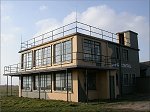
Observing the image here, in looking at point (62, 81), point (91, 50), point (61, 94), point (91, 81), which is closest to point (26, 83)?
point (62, 81)

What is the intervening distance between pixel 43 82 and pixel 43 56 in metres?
3.12

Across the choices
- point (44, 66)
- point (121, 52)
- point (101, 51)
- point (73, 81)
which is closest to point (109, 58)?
point (101, 51)

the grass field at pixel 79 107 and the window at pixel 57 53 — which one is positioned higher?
the window at pixel 57 53

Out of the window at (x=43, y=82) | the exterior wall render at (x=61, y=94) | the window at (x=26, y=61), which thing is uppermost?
the window at (x=26, y=61)

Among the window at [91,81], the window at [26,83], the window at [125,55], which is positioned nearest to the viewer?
the window at [91,81]

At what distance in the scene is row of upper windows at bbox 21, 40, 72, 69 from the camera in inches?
949

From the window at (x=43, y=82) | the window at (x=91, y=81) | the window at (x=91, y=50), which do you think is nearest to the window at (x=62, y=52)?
the window at (x=91, y=50)

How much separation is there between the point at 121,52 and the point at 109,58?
3980mm

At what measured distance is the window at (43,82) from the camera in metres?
26.6

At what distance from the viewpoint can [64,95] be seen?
932 inches

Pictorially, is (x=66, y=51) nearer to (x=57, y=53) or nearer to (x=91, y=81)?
(x=57, y=53)

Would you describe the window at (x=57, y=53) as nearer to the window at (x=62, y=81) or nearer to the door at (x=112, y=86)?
the window at (x=62, y=81)

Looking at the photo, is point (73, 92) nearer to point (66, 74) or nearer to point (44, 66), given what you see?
point (66, 74)

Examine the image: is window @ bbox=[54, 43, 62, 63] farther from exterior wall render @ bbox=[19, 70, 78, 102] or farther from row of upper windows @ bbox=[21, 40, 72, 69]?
exterior wall render @ bbox=[19, 70, 78, 102]
